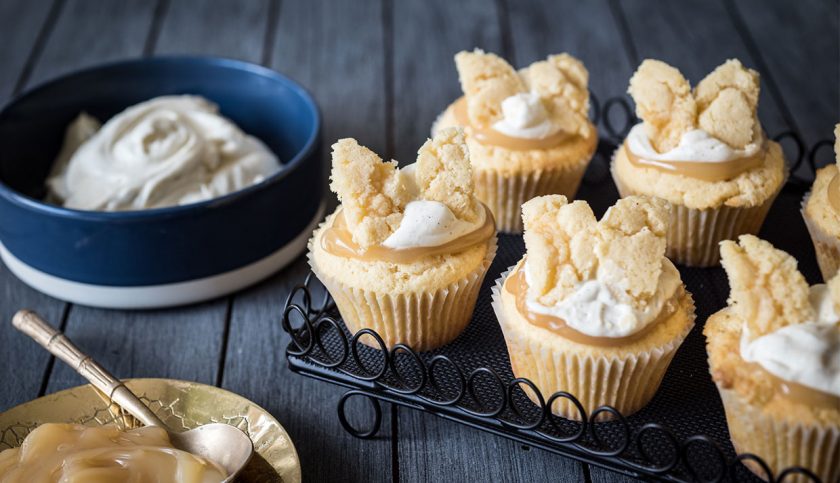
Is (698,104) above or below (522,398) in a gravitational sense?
above

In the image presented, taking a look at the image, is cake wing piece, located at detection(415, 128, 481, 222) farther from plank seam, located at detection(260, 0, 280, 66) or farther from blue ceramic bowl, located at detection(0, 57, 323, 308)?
plank seam, located at detection(260, 0, 280, 66)

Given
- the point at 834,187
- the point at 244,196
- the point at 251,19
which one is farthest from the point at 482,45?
the point at 834,187

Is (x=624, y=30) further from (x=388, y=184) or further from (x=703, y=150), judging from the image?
(x=388, y=184)

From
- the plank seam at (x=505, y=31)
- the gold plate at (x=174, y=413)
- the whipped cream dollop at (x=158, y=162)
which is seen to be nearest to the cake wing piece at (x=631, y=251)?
the gold plate at (x=174, y=413)

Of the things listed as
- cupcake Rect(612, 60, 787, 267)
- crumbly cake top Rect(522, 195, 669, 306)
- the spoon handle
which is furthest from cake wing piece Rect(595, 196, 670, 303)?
the spoon handle

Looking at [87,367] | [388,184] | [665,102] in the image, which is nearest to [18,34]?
[87,367]

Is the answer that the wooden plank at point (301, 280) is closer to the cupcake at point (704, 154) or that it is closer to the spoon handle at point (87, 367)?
the spoon handle at point (87, 367)
